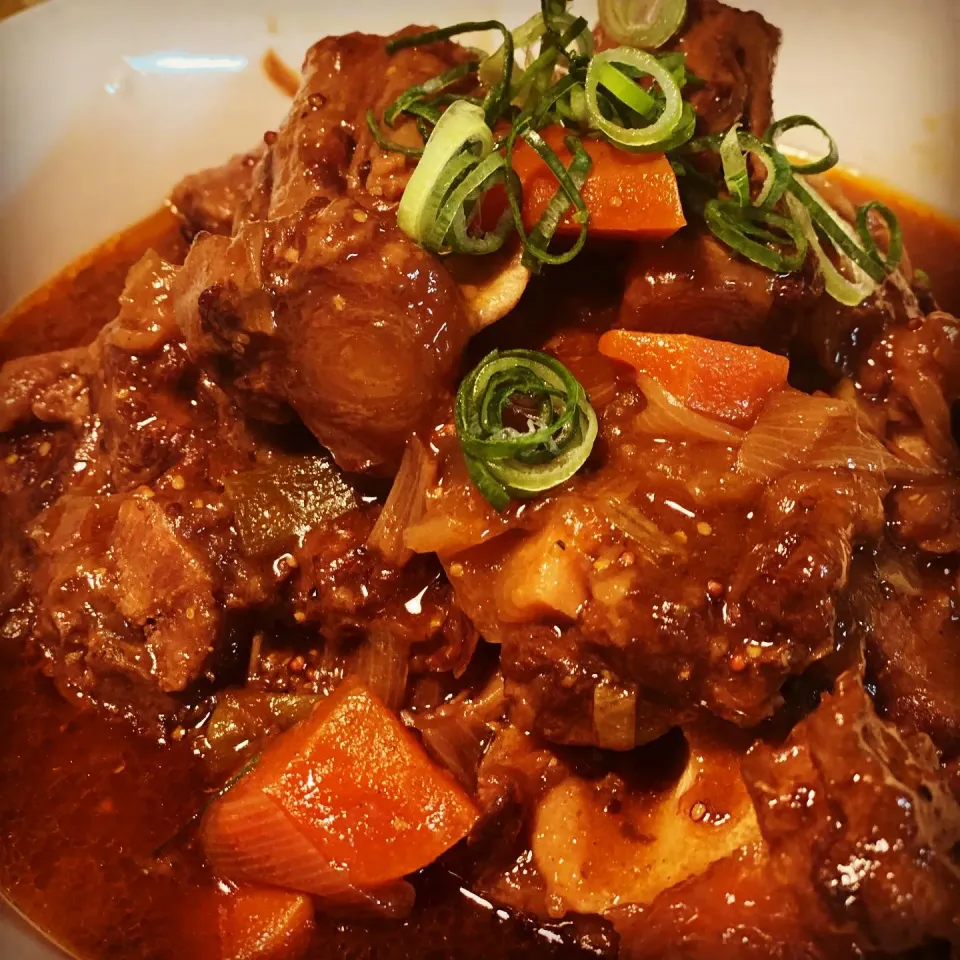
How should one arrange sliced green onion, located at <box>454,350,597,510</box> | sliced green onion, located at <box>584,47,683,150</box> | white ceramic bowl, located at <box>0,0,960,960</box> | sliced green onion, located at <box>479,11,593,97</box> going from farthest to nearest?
white ceramic bowl, located at <box>0,0,960,960</box>, sliced green onion, located at <box>479,11,593,97</box>, sliced green onion, located at <box>584,47,683,150</box>, sliced green onion, located at <box>454,350,597,510</box>

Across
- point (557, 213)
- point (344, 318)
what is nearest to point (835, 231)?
point (557, 213)

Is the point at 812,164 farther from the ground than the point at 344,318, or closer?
closer

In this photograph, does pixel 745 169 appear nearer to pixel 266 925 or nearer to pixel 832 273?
pixel 832 273

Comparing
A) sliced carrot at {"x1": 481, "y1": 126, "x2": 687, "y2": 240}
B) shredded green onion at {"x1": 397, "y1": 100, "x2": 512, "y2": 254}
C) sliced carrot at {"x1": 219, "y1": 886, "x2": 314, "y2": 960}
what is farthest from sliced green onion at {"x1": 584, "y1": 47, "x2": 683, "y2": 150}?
sliced carrot at {"x1": 219, "y1": 886, "x2": 314, "y2": 960}

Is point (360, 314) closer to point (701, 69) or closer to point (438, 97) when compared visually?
point (438, 97)

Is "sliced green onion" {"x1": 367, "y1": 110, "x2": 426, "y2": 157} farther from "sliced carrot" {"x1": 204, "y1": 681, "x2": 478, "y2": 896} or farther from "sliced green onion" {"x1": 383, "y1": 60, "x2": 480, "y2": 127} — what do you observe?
"sliced carrot" {"x1": 204, "y1": 681, "x2": 478, "y2": 896}

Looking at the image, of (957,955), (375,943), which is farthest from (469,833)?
(957,955)
